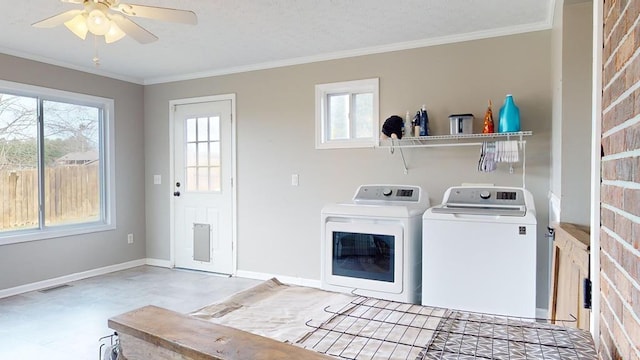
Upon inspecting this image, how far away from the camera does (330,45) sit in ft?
12.5

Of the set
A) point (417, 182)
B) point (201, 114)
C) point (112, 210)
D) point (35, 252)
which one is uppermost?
point (201, 114)

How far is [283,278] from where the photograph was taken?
14.4ft

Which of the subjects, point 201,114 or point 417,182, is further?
point 201,114

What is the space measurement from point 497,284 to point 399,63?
2151 mm

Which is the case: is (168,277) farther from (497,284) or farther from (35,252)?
(497,284)

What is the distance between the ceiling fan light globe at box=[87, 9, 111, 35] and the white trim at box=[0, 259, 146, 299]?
3032 mm

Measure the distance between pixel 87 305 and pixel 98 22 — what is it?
8.42 feet

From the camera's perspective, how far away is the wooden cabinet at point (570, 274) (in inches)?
64.9

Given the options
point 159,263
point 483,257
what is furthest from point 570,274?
point 159,263

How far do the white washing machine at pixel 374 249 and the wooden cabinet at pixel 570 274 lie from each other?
0.90 m

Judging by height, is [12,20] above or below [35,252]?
above

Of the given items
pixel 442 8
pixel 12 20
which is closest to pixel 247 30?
pixel 442 8

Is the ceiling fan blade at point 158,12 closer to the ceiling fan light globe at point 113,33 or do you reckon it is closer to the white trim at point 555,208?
the ceiling fan light globe at point 113,33

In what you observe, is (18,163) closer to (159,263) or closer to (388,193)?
(159,263)
